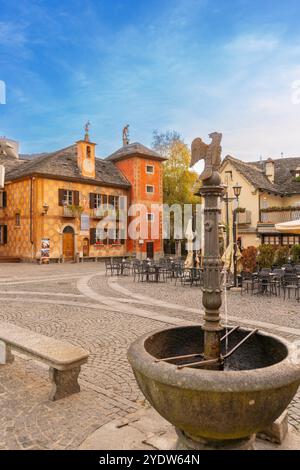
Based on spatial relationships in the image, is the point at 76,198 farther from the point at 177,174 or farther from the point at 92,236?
the point at 177,174

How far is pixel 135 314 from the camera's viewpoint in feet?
30.5

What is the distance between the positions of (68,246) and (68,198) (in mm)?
4180

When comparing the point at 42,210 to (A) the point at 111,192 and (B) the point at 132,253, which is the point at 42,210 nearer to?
(A) the point at 111,192

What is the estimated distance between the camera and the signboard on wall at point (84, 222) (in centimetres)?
3184

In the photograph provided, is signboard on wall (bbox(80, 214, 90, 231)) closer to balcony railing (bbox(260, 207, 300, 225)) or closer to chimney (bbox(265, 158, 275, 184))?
balcony railing (bbox(260, 207, 300, 225))

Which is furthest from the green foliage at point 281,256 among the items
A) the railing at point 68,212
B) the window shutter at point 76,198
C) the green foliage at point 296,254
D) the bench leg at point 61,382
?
the window shutter at point 76,198

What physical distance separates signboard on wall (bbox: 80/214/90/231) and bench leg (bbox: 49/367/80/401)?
91.5ft

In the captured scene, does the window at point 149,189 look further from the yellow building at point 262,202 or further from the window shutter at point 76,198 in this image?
the window shutter at point 76,198

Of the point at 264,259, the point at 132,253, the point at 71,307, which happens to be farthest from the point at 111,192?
the point at 71,307

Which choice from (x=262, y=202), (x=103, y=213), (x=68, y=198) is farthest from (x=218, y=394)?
(x=103, y=213)

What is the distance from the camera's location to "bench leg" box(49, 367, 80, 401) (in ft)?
14.3

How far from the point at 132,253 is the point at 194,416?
3249cm

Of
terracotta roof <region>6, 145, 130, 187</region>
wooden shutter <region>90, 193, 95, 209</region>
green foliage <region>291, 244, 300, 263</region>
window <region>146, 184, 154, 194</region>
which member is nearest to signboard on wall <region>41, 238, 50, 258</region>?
terracotta roof <region>6, 145, 130, 187</region>

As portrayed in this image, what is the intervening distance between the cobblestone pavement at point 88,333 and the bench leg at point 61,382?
0.09 meters
